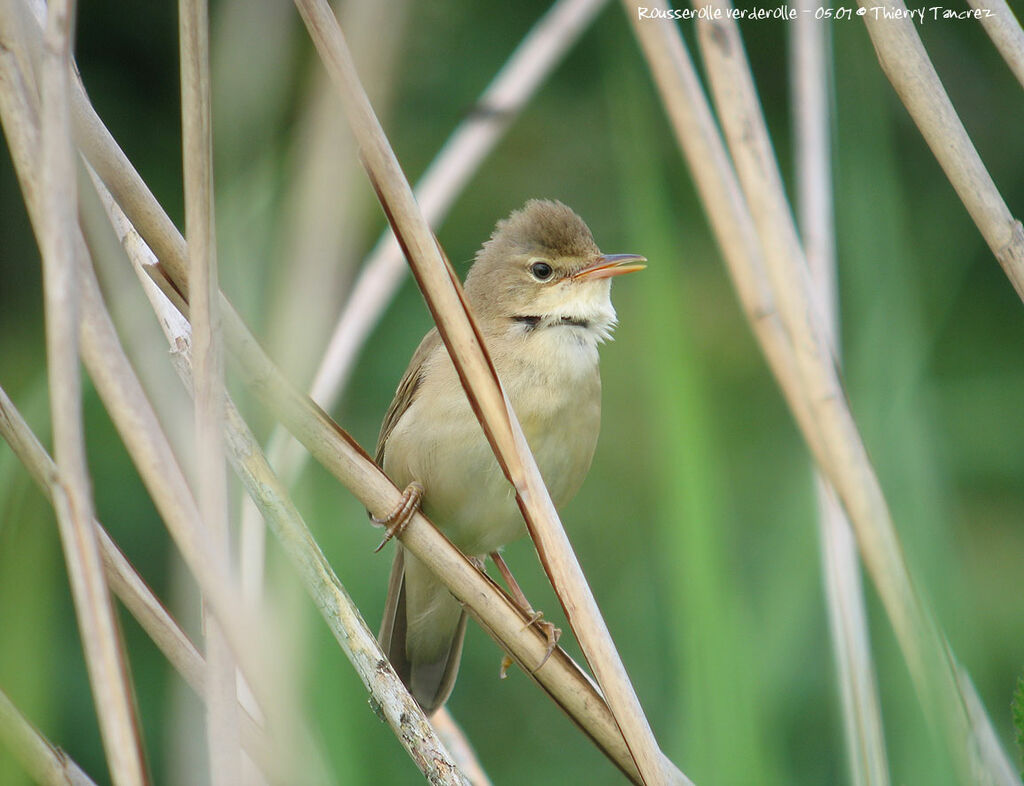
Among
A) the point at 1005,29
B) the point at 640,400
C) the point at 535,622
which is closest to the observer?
the point at 1005,29

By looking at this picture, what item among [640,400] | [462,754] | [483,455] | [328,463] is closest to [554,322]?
[483,455]

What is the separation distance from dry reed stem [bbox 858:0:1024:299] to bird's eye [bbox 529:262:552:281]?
1.13 meters

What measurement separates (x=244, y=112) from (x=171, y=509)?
1613 millimetres

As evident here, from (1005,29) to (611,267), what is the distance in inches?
41.6

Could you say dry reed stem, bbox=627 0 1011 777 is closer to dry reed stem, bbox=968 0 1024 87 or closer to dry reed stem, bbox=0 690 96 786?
dry reed stem, bbox=968 0 1024 87

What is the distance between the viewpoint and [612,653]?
1393mm

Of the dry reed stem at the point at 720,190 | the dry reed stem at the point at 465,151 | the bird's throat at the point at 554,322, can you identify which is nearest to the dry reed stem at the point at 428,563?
the dry reed stem at the point at 720,190

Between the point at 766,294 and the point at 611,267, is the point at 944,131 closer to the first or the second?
the point at 766,294

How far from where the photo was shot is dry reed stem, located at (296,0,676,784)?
4.27 feet

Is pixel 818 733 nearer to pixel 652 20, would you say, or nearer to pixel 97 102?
pixel 652 20

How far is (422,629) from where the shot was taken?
2.69m

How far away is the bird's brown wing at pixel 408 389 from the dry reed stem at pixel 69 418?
1.36m

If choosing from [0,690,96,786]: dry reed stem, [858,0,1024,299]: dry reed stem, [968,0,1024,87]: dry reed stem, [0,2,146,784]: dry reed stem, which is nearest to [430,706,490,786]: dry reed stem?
[0,690,96,786]: dry reed stem

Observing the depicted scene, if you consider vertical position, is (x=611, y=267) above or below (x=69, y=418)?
above
